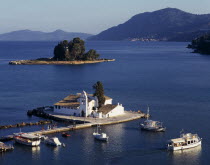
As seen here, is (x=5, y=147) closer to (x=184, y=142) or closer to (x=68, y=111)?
(x=68, y=111)

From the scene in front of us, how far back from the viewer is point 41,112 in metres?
63.0

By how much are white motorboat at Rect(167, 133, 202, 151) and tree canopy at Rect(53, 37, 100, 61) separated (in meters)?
105

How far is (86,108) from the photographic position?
59.5 m

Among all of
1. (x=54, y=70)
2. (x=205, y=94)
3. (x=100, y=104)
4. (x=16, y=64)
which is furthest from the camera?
(x=16, y=64)

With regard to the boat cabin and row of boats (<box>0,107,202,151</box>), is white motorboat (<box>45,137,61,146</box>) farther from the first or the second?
the boat cabin

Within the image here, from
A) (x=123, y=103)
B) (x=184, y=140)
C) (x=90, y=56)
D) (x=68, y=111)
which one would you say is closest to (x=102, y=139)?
(x=184, y=140)

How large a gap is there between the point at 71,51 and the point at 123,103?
83610mm

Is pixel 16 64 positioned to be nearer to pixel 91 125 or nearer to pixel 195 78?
pixel 195 78

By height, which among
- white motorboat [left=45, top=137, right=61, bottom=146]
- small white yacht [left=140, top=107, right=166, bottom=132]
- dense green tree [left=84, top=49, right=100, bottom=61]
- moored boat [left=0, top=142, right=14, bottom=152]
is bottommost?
moored boat [left=0, top=142, right=14, bottom=152]

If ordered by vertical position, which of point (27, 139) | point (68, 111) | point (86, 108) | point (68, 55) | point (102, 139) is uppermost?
point (68, 55)

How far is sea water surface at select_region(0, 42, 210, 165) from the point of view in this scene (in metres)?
44.9

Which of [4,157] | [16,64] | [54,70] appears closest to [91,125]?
[4,157]

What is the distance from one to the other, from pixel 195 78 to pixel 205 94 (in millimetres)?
28189

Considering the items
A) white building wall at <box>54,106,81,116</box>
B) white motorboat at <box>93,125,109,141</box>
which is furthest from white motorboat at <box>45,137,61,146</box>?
white building wall at <box>54,106,81,116</box>
